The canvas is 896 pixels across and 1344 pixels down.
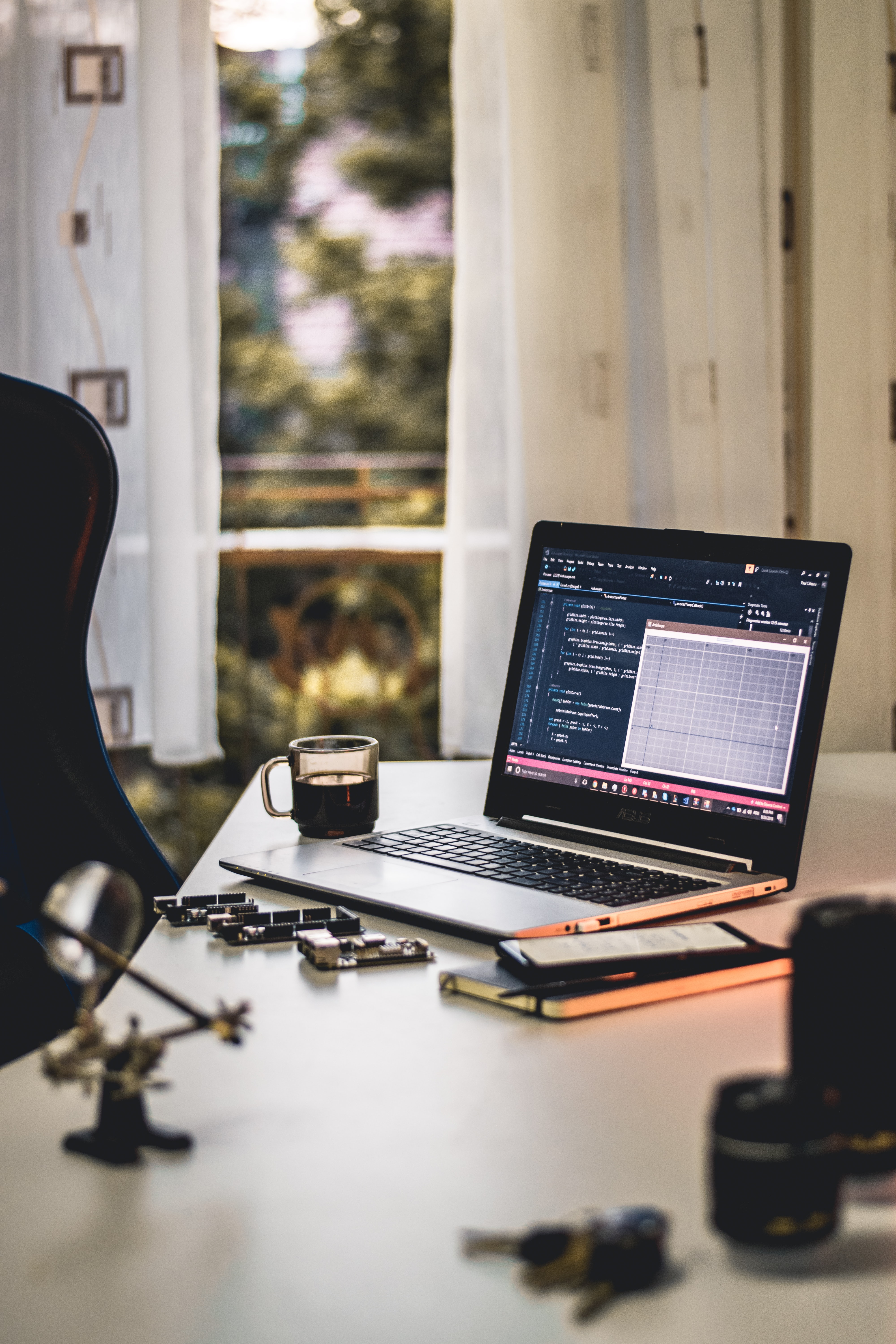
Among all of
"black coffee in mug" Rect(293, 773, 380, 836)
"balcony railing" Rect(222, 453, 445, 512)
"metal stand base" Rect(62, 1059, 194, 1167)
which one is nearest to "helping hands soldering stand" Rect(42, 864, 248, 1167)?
"metal stand base" Rect(62, 1059, 194, 1167)

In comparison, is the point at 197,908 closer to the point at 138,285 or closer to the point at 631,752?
the point at 631,752

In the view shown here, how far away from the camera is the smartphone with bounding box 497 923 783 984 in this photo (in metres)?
0.78

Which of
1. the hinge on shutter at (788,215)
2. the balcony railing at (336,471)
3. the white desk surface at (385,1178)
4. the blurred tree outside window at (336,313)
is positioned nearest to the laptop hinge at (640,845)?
the white desk surface at (385,1178)

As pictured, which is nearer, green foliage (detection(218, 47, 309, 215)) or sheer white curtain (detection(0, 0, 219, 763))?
sheer white curtain (detection(0, 0, 219, 763))

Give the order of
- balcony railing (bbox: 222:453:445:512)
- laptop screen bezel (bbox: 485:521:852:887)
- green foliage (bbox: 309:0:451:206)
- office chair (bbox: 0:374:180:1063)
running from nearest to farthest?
1. laptop screen bezel (bbox: 485:521:852:887)
2. office chair (bbox: 0:374:180:1063)
3. balcony railing (bbox: 222:453:445:512)
4. green foliage (bbox: 309:0:451:206)

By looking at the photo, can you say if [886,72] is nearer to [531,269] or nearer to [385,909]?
[531,269]

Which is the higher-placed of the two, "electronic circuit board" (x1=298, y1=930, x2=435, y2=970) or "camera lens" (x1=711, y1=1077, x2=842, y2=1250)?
"camera lens" (x1=711, y1=1077, x2=842, y2=1250)

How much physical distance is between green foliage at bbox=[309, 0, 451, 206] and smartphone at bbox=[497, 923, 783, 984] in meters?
4.01

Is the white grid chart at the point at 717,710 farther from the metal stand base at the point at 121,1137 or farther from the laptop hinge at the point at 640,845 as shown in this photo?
the metal stand base at the point at 121,1137

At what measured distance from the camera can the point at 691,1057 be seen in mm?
703

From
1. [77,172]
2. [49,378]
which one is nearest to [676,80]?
[77,172]

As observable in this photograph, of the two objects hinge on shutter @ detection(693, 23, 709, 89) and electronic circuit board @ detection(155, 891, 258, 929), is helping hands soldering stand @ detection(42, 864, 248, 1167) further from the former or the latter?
hinge on shutter @ detection(693, 23, 709, 89)

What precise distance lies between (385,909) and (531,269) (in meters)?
1.33

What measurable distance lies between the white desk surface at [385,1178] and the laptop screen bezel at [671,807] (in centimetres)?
24
